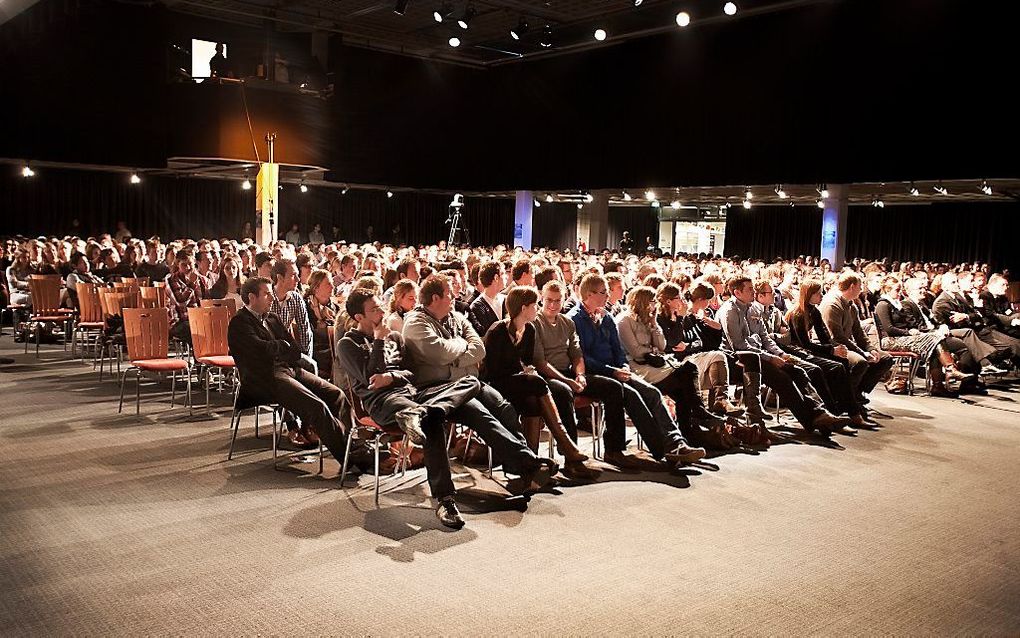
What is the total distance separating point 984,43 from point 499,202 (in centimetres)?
1733

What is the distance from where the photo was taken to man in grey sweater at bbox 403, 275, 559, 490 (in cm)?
518

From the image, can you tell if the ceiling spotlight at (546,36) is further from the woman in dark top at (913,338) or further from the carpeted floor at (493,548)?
the carpeted floor at (493,548)

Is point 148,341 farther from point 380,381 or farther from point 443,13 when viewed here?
point 443,13

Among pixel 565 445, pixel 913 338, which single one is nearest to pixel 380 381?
pixel 565 445

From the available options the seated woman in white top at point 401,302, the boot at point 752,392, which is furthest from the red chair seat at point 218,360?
the boot at point 752,392

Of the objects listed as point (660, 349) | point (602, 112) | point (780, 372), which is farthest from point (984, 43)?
point (660, 349)

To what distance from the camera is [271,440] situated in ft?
22.0

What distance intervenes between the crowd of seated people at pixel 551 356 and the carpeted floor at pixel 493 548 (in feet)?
1.33

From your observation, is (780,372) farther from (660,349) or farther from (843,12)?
(843,12)

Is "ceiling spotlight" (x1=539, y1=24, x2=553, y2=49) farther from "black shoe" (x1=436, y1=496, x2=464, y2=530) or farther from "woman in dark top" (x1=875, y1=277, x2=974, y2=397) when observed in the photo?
"black shoe" (x1=436, y1=496, x2=464, y2=530)

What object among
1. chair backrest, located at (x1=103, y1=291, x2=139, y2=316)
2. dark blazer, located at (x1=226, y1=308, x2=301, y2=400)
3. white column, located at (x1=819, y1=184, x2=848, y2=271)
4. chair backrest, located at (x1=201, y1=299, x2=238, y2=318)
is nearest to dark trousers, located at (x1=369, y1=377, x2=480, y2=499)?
dark blazer, located at (x1=226, y1=308, x2=301, y2=400)

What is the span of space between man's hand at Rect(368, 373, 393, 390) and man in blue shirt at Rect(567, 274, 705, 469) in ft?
5.76

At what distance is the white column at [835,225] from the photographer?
18.5 metres

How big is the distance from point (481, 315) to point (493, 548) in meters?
3.03
